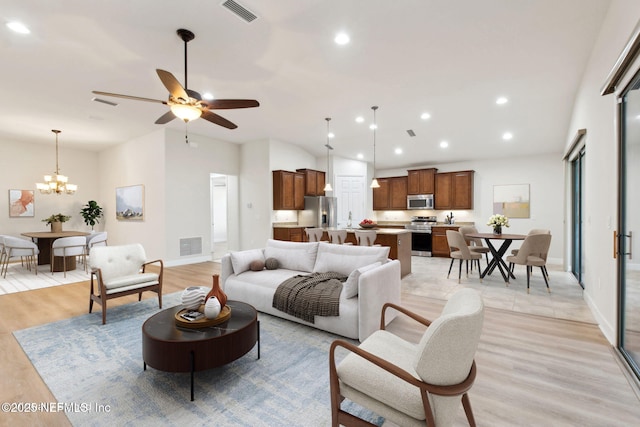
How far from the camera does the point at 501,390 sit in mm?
2076

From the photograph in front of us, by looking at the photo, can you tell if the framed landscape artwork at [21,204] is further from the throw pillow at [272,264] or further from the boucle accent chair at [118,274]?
the throw pillow at [272,264]

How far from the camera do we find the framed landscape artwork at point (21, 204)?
24.3ft

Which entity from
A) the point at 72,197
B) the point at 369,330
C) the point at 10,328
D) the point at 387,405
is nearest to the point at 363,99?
the point at 369,330

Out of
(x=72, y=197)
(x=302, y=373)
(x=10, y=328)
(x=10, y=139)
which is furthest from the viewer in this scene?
(x=72, y=197)

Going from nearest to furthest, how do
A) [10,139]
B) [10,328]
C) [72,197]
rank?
1. [10,328]
2. [10,139]
3. [72,197]

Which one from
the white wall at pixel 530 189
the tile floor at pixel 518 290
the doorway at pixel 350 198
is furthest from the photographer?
the doorway at pixel 350 198

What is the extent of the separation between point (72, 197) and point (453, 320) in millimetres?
10563

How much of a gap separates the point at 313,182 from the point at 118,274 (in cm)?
538

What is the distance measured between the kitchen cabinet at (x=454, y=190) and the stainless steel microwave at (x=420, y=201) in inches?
6.5

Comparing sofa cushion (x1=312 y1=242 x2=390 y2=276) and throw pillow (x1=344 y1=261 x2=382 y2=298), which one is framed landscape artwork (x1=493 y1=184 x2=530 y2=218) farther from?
throw pillow (x1=344 y1=261 x2=382 y2=298)

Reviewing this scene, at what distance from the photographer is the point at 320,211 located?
797 centimetres

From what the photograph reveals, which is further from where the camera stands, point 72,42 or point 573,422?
point 72,42

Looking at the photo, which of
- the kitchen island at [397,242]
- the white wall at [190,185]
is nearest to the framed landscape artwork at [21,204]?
the white wall at [190,185]

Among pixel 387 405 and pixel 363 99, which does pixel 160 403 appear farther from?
pixel 363 99
